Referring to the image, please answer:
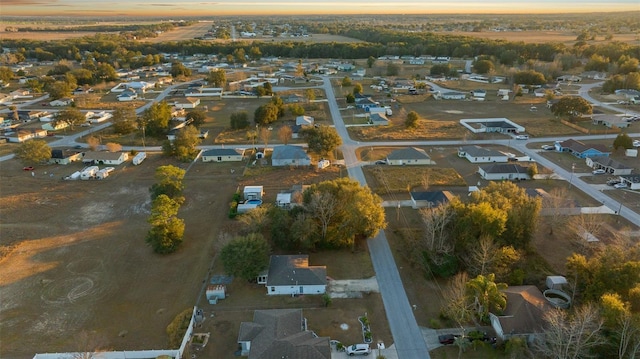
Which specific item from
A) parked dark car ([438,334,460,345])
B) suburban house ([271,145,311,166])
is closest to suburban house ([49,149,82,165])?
suburban house ([271,145,311,166])

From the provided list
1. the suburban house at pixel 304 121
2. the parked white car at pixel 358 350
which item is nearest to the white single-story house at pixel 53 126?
the suburban house at pixel 304 121

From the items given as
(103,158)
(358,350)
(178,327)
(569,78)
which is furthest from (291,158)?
(569,78)

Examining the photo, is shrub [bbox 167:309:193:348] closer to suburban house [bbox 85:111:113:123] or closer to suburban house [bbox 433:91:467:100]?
suburban house [bbox 85:111:113:123]

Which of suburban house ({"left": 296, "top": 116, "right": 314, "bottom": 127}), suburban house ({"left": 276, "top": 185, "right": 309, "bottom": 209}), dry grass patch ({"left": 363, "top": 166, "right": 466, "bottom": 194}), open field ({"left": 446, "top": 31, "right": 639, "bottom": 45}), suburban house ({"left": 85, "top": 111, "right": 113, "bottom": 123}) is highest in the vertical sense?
open field ({"left": 446, "top": 31, "right": 639, "bottom": 45})

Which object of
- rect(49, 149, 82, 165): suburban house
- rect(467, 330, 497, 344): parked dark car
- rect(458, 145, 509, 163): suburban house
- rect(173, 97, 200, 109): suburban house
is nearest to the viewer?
rect(467, 330, 497, 344): parked dark car

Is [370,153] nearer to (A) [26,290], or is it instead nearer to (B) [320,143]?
(B) [320,143]

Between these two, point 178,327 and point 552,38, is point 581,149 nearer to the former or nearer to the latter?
point 178,327

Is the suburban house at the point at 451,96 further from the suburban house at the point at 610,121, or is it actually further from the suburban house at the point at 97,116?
the suburban house at the point at 97,116
